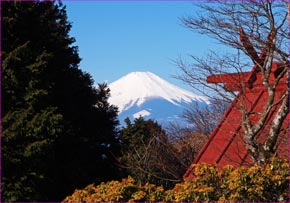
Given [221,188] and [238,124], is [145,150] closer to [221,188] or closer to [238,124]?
[238,124]

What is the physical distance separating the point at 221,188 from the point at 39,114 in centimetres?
754

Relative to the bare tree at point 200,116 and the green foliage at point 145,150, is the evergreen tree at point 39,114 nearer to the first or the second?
the green foliage at point 145,150

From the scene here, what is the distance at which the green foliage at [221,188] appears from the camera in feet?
15.6

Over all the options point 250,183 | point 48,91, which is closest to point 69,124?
point 48,91

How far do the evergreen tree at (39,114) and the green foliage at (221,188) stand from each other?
6487mm

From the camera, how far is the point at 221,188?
495cm

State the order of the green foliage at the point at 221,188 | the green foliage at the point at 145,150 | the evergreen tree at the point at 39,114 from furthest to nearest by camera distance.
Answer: the green foliage at the point at 145,150 < the evergreen tree at the point at 39,114 < the green foliage at the point at 221,188

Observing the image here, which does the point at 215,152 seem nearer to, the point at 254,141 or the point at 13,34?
the point at 254,141

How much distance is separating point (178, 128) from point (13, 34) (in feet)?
33.0

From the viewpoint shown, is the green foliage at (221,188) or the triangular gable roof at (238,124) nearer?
the green foliage at (221,188)

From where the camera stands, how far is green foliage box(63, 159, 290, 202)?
4.77 m

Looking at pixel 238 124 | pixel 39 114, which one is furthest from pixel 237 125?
pixel 39 114

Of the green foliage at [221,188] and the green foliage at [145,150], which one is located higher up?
the green foliage at [145,150]

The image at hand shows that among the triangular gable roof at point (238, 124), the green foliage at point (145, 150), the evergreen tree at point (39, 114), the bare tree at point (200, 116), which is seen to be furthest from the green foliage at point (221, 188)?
the green foliage at point (145, 150)
